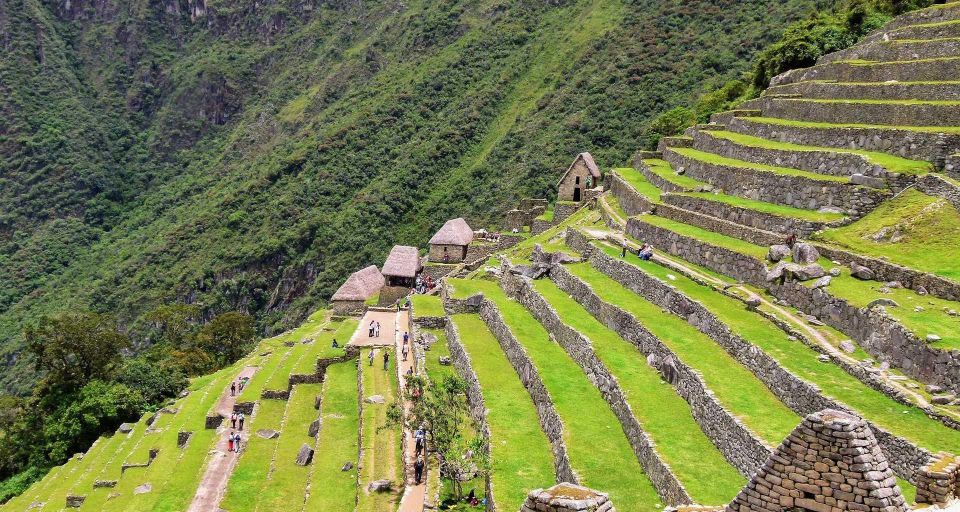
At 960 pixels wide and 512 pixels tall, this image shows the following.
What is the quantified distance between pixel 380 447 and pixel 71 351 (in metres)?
31.6

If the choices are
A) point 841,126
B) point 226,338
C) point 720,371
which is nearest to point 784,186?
point 841,126

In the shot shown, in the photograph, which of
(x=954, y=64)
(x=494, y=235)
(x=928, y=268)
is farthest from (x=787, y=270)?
(x=494, y=235)

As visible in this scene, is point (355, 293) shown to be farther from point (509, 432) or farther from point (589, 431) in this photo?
point (589, 431)

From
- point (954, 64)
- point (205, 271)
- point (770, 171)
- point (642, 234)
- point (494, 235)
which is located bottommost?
point (205, 271)

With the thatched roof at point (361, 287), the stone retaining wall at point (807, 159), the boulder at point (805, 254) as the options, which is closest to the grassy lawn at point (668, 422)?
the boulder at point (805, 254)

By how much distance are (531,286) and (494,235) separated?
72.0ft

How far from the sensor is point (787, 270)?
18375 mm

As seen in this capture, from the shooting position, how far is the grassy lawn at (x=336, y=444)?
811 inches

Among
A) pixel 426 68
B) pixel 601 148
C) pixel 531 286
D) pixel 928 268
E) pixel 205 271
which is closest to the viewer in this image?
pixel 928 268

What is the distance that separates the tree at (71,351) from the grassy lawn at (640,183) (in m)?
31.1

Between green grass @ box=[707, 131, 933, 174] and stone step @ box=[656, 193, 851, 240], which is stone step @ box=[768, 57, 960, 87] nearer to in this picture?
green grass @ box=[707, 131, 933, 174]

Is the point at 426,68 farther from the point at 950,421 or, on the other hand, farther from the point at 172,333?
the point at 950,421

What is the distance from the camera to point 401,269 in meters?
43.7

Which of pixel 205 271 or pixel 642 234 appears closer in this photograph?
pixel 642 234
